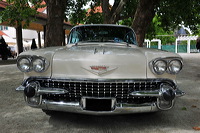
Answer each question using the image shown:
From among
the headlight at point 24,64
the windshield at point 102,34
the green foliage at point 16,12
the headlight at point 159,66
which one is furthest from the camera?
the green foliage at point 16,12

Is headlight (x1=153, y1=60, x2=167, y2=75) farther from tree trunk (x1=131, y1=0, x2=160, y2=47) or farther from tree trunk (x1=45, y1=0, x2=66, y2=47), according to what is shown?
tree trunk (x1=131, y1=0, x2=160, y2=47)

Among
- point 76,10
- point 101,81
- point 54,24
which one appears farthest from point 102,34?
point 76,10

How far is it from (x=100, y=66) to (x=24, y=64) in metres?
1.03

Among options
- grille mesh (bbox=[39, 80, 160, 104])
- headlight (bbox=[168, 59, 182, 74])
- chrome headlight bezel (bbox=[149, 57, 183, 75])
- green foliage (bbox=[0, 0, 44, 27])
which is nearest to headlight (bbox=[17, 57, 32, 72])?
grille mesh (bbox=[39, 80, 160, 104])

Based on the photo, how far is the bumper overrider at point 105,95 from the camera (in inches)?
104

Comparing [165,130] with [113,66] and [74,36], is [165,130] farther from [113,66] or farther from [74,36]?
[74,36]

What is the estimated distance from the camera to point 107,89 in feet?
8.75

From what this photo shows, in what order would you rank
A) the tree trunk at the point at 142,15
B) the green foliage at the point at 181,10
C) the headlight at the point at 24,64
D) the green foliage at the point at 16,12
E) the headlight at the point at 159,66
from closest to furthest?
the headlight at the point at 159,66
the headlight at the point at 24,64
the tree trunk at the point at 142,15
the green foliage at the point at 16,12
the green foliage at the point at 181,10

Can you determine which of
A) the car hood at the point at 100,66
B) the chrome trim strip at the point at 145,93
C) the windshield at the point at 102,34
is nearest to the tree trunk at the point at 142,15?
the windshield at the point at 102,34

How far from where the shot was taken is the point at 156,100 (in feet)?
8.91

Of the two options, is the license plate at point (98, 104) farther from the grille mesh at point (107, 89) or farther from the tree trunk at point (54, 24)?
the tree trunk at point (54, 24)

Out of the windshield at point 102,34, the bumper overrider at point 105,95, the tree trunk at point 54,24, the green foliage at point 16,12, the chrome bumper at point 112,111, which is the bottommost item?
the chrome bumper at point 112,111

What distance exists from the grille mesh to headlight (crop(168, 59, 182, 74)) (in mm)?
277

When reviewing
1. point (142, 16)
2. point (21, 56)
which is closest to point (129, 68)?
point (21, 56)
